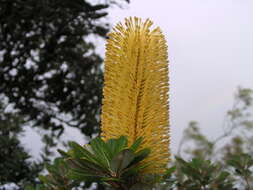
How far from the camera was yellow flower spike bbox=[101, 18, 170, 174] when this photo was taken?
136 cm

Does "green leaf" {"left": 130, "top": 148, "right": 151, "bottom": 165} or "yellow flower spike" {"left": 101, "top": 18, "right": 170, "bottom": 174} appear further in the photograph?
"yellow flower spike" {"left": 101, "top": 18, "right": 170, "bottom": 174}

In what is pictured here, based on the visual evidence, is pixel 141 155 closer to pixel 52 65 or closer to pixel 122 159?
pixel 122 159

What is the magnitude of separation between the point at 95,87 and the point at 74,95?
756 millimetres

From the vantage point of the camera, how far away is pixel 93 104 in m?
12.1

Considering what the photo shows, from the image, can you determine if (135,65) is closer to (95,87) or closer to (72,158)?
(72,158)

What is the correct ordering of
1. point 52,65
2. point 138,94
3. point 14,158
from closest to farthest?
point 138,94
point 14,158
point 52,65

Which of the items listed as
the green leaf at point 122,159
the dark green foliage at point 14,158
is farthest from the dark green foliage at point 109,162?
the dark green foliage at point 14,158

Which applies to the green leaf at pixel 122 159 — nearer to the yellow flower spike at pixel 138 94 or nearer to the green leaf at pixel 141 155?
the green leaf at pixel 141 155

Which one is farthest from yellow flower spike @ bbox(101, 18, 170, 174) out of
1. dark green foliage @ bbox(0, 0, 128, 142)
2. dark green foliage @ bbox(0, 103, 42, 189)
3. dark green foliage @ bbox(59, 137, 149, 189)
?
dark green foliage @ bbox(0, 0, 128, 142)

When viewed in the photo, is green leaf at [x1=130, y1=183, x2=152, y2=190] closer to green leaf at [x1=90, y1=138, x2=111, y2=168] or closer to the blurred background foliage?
green leaf at [x1=90, y1=138, x2=111, y2=168]

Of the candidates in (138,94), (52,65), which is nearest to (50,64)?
(52,65)

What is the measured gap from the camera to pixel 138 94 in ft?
4.54

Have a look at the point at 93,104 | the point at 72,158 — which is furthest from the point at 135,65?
the point at 93,104

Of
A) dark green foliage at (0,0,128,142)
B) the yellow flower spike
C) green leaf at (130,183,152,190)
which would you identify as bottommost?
green leaf at (130,183,152,190)
